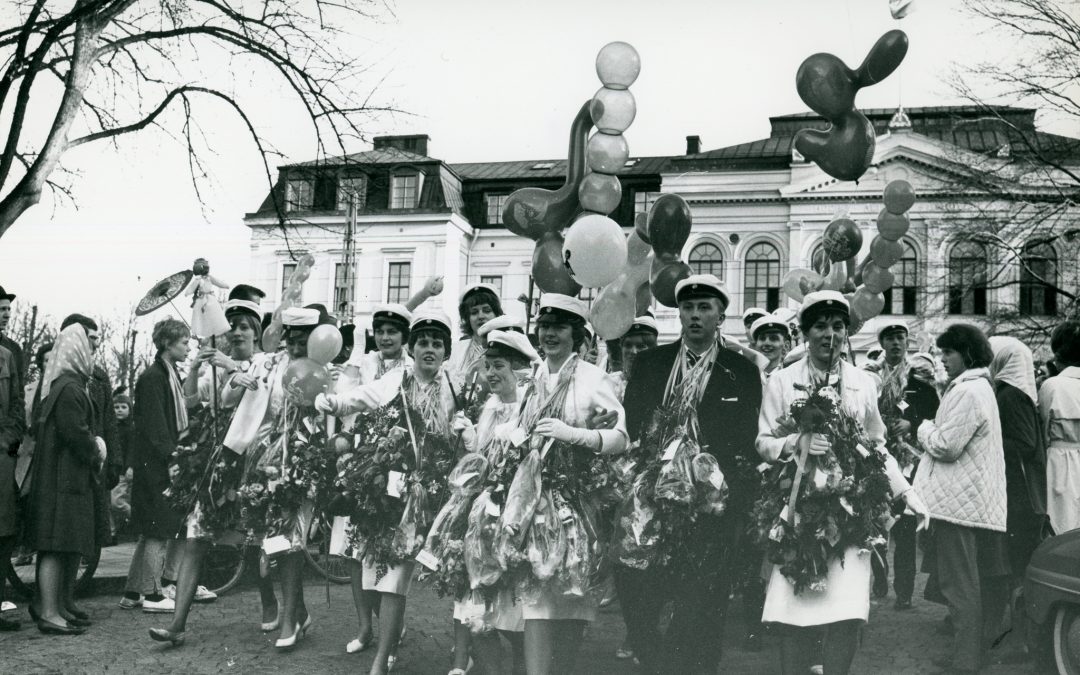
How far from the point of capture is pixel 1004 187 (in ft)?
66.9

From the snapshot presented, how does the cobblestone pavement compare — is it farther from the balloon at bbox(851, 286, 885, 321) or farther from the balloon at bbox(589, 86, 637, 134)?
the balloon at bbox(589, 86, 637, 134)

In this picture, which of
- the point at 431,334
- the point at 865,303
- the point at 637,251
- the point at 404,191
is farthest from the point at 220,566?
the point at 404,191

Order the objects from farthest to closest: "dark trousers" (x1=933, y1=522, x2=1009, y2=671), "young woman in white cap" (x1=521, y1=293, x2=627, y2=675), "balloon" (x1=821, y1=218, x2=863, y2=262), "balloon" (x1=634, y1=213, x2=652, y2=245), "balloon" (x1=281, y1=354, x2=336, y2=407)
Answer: "balloon" (x1=821, y1=218, x2=863, y2=262)
"balloon" (x1=634, y1=213, x2=652, y2=245)
"balloon" (x1=281, y1=354, x2=336, y2=407)
"dark trousers" (x1=933, y1=522, x2=1009, y2=671)
"young woman in white cap" (x1=521, y1=293, x2=627, y2=675)

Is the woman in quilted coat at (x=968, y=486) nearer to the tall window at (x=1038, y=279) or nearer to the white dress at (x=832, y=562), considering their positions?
the white dress at (x=832, y=562)

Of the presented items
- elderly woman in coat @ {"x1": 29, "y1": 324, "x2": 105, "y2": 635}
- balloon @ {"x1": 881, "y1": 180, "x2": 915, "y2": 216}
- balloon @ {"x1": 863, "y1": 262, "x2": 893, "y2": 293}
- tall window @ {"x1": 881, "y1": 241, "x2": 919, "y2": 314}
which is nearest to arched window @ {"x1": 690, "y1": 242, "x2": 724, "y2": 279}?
tall window @ {"x1": 881, "y1": 241, "x2": 919, "y2": 314}

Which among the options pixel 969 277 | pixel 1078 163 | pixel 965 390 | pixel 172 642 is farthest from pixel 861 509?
pixel 969 277

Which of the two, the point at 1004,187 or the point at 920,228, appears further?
the point at 920,228

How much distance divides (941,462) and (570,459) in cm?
267

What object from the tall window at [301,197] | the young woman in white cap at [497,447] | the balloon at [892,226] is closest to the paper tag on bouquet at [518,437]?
the young woman in white cap at [497,447]

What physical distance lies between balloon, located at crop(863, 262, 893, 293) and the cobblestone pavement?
8.08ft

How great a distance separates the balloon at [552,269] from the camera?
7066 millimetres

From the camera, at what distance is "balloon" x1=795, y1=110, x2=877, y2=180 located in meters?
6.44

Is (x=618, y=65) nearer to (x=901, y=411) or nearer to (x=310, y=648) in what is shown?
(x=901, y=411)

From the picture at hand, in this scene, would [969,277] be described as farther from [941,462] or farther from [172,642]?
[172,642]
